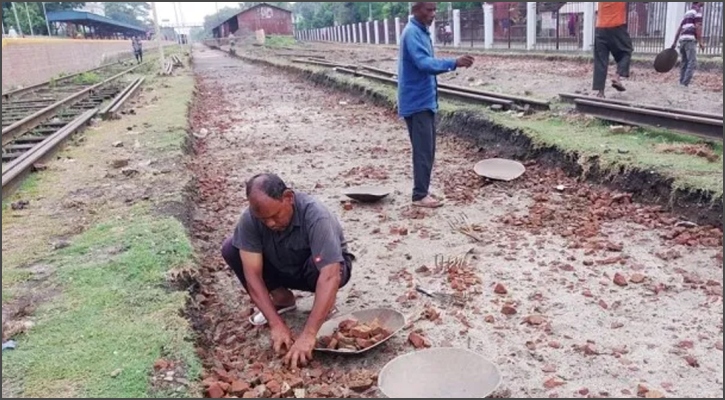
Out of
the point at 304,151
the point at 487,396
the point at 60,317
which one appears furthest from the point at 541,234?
the point at 304,151

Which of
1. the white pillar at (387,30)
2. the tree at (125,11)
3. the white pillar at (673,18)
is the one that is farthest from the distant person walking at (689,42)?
the tree at (125,11)

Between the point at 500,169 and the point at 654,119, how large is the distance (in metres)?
1.90

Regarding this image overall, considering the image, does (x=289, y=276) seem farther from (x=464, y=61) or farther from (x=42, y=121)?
(x=42, y=121)

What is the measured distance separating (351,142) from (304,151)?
822mm

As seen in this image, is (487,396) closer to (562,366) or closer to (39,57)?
(562,366)

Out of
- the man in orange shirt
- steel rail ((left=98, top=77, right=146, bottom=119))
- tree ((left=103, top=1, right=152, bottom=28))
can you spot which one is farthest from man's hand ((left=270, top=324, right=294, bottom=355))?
tree ((left=103, top=1, right=152, bottom=28))

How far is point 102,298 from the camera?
344 cm

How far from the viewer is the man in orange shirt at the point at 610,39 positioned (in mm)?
8523

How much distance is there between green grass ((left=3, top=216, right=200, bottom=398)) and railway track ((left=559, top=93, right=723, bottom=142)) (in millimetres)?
5153

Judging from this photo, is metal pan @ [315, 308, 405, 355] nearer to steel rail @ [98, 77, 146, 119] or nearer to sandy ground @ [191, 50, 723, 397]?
sandy ground @ [191, 50, 723, 397]

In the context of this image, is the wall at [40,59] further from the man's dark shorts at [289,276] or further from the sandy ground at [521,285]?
the man's dark shorts at [289,276]

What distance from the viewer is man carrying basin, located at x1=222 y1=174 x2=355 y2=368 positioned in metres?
2.95

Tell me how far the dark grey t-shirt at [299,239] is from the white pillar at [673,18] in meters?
15.6

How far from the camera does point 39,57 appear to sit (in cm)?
2000
